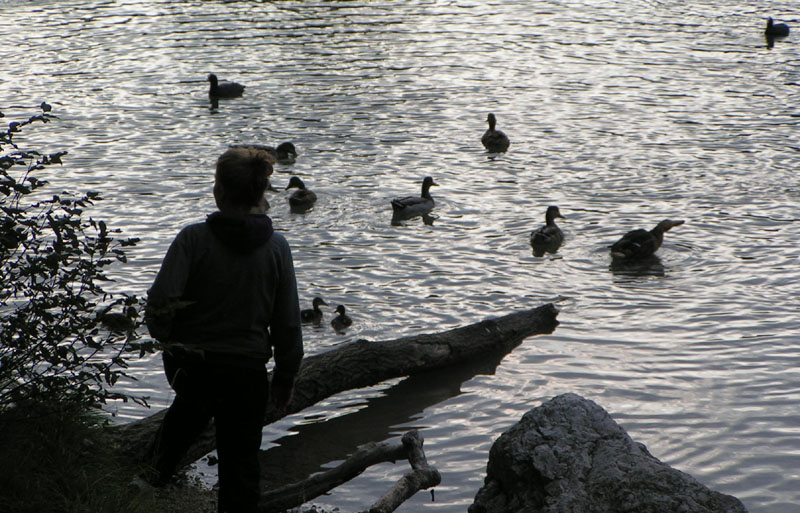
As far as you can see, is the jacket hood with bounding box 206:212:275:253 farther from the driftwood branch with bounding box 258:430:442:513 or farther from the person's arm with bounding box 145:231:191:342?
the driftwood branch with bounding box 258:430:442:513

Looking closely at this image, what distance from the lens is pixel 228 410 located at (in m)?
6.56

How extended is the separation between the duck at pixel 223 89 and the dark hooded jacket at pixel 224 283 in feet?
64.1

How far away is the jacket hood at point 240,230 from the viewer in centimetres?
636

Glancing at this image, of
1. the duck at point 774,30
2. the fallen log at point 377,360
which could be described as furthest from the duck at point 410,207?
the duck at point 774,30

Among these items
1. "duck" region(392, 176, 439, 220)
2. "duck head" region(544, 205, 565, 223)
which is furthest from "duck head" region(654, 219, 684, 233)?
"duck" region(392, 176, 439, 220)

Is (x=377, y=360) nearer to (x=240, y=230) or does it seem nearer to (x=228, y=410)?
(x=228, y=410)

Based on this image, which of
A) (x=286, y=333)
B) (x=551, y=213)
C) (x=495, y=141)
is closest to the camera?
(x=286, y=333)

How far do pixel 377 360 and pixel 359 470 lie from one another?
7.98 feet

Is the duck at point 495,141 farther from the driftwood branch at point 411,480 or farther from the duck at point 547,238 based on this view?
the driftwood branch at point 411,480

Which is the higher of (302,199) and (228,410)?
(228,410)

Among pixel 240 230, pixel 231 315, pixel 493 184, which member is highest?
pixel 240 230

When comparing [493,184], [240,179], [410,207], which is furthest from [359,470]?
[493,184]

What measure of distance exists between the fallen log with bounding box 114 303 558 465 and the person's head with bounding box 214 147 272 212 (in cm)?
240

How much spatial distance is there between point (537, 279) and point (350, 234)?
3.48m
